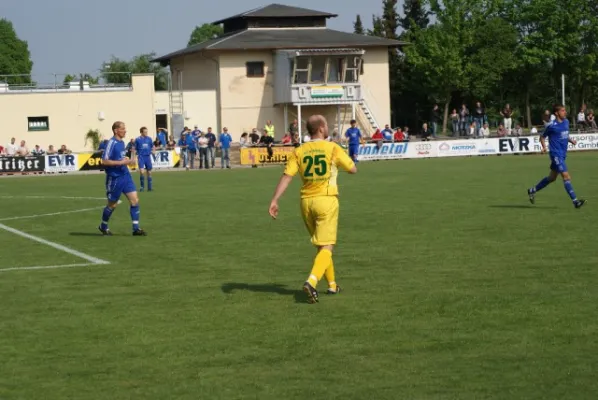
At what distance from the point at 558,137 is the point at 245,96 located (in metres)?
48.9

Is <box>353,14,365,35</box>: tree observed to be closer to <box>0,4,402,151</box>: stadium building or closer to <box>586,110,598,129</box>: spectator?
<box>0,4,402,151</box>: stadium building

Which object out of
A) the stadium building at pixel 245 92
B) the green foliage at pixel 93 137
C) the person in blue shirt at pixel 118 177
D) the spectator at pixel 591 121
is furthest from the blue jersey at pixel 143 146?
the stadium building at pixel 245 92

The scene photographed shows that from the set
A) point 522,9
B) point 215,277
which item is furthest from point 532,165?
point 522,9

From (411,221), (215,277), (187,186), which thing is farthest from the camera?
(187,186)

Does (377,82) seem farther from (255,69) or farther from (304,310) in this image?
(304,310)

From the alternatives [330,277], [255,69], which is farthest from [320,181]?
[255,69]

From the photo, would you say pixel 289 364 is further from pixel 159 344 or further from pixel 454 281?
pixel 454 281

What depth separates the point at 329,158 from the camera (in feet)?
35.6

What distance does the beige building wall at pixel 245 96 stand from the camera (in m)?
68.2

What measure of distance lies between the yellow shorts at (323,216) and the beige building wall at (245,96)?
→ 188 ft

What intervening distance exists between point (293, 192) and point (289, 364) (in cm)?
2099

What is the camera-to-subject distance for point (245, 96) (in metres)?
68.8

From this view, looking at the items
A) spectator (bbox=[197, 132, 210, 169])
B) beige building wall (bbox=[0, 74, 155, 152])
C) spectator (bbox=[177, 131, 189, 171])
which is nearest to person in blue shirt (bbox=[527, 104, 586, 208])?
spectator (bbox=[197, 132, 210, 169])

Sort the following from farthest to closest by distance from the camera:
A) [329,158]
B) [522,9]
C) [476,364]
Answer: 1. [522,9]
2. [329,158]
3. [476,364]
